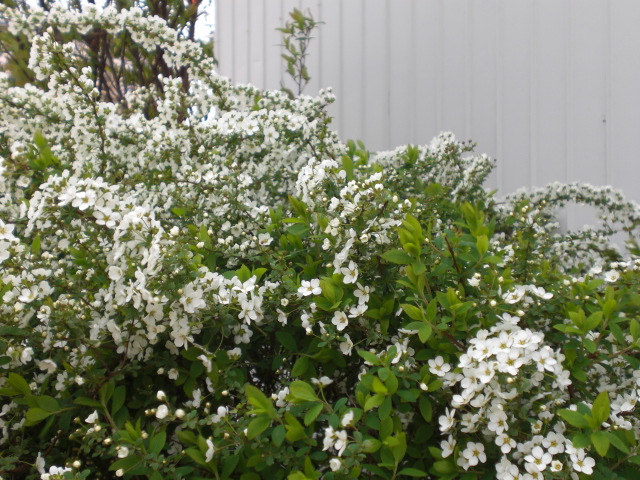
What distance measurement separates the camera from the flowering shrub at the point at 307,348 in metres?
1.29

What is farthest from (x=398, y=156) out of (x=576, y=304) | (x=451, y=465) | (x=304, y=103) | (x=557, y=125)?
(x=451, y=465)

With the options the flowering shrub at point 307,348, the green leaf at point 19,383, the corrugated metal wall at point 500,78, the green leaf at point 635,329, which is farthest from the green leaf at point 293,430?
the corrugated metal wall at point 500,78

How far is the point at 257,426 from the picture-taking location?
4.24 feet

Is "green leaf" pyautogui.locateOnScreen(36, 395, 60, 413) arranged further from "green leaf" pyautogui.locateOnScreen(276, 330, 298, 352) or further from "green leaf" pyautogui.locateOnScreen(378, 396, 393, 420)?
"green leaf" pyautogui.locateOnScreen(378, 396, 393, 420)

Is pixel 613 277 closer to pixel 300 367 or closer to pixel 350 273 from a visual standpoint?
pixel 350 273

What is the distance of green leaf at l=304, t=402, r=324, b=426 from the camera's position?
128 centimetres

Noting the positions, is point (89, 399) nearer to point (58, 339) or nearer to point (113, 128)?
point (58, 339)

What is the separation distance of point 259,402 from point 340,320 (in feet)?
0.90

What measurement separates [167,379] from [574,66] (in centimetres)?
280

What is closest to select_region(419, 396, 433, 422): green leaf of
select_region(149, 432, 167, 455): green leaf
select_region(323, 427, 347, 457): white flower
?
select_region(323, 427, 347, 457): white flower

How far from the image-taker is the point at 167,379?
5.29 feet

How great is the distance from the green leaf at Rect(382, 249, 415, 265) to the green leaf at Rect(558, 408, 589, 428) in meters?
0.44

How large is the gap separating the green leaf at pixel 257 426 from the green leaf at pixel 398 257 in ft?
1.47

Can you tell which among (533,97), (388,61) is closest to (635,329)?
(533,97)
